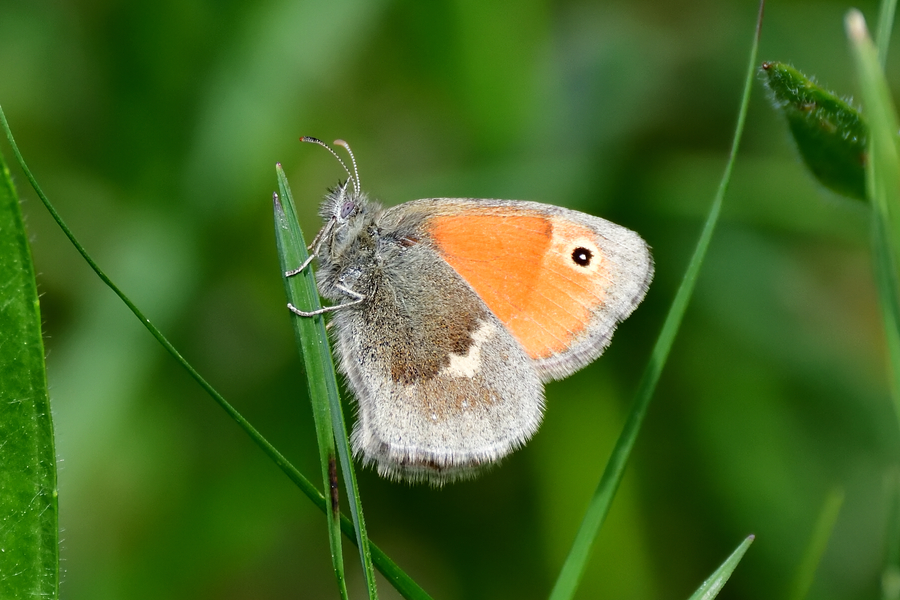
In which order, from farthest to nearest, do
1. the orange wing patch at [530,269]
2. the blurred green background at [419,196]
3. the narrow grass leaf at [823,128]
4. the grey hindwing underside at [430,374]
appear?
the blurred green background at [419,196], the orange wing patch at [530,269], the grey hindwing underside at [430,374], the narrow grass leaf at [823,128]

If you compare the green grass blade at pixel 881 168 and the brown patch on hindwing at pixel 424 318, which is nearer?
the green grass blade at pixel 881 168

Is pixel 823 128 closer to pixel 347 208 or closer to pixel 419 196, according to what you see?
pixel 347 208

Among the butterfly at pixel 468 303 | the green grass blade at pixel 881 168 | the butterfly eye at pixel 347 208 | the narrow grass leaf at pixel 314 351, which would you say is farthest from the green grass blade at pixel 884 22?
the butterfly eye at pixel 347 208

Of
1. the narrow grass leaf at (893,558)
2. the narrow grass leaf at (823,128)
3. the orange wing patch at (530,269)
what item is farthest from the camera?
the orange wing patch at (530,269)

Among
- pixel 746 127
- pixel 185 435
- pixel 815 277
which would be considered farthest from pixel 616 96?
pixel 185 435

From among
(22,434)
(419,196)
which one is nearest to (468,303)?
(419,196)

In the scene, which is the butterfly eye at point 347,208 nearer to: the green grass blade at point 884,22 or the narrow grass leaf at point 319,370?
the narrow grass leaf at point 319,370

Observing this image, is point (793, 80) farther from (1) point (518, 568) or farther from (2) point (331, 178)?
(2) point (331, 178)

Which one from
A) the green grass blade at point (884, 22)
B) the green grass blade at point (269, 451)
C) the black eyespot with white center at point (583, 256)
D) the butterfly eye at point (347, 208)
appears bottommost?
the green grass blade at point (269, 451)

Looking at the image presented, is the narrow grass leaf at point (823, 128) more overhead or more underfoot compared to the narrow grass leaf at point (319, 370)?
more overhead
